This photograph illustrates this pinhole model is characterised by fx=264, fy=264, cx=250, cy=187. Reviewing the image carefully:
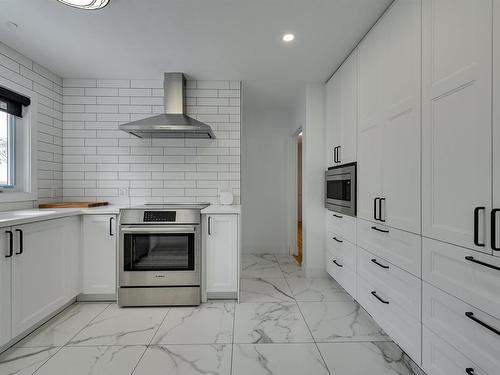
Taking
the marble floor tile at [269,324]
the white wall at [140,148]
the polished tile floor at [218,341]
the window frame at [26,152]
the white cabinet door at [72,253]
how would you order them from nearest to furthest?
the polished tile floor at [218,341], the marble floor tile at [269,324], the white cabinet door at [72,253], the window frame at [26,152], the white wall at [140,148]

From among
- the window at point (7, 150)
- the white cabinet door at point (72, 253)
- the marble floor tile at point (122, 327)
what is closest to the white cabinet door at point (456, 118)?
the marble floor tile at point (122, 327)

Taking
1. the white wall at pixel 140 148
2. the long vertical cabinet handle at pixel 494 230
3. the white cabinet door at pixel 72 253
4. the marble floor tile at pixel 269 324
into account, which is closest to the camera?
the long vertical cabinet handle at pixel 494 230

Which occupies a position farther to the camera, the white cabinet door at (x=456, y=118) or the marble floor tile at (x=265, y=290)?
the marble floor tile at (x=265, y=290)

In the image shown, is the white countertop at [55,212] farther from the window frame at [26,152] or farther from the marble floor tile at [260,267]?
the marble floor tile at [260,267]

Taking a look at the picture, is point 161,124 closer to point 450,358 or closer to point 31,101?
point 31,101

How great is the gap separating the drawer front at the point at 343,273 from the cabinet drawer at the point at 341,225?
28 cm

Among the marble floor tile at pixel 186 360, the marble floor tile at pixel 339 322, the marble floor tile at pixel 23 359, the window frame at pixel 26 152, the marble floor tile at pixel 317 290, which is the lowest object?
the marble floor tile at pixel 23 359

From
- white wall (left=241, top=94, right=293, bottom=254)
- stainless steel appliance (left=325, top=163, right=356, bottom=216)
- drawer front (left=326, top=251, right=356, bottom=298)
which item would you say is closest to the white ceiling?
stainless steel appliance (left=325, top=163, right=356, bottom=216)

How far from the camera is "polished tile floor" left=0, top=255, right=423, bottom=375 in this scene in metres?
1.59

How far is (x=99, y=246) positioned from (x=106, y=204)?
2.09 ft

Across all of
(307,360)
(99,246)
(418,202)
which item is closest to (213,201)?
(99,246)

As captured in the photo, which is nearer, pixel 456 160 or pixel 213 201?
pixel 456 160

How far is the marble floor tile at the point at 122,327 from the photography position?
1870mm

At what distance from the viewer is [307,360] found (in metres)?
1.65
